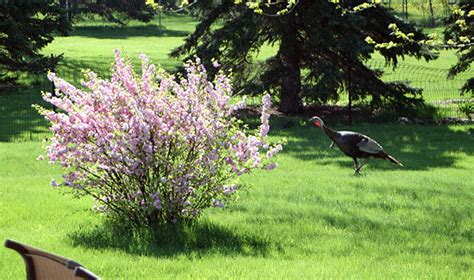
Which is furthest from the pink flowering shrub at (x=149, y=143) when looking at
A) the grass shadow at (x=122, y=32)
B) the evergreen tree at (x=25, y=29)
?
the grass shadow at (x=122, y=32)

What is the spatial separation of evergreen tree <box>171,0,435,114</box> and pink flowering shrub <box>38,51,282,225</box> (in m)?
13.7

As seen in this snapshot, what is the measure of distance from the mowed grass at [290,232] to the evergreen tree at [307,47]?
8633 mm

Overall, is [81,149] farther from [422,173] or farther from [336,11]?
[336,11]

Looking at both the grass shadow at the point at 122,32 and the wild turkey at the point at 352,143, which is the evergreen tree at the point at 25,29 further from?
the grass shadow at the point at 122,32

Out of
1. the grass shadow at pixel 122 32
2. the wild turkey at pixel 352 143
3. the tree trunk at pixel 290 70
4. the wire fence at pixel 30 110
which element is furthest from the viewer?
the grass shadow at pixel 122 32

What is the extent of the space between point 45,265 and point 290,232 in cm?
561

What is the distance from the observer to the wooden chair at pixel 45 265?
9.57 feet

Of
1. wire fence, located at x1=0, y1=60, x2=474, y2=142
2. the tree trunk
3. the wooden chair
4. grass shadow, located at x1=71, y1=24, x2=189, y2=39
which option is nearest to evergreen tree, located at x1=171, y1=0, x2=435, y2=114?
the tree trunk

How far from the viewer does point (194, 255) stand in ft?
24.6

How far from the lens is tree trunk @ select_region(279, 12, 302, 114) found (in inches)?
908

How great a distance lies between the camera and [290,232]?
8617 mm

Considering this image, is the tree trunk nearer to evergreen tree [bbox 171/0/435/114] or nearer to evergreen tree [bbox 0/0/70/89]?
evergreen tree [bbox 171/0/435/114]

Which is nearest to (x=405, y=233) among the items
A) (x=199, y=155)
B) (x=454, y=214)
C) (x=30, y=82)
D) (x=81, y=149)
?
(x=454, y=214)

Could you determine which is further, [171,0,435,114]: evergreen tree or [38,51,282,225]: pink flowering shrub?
[171,0,435,114]: evergreen tree
